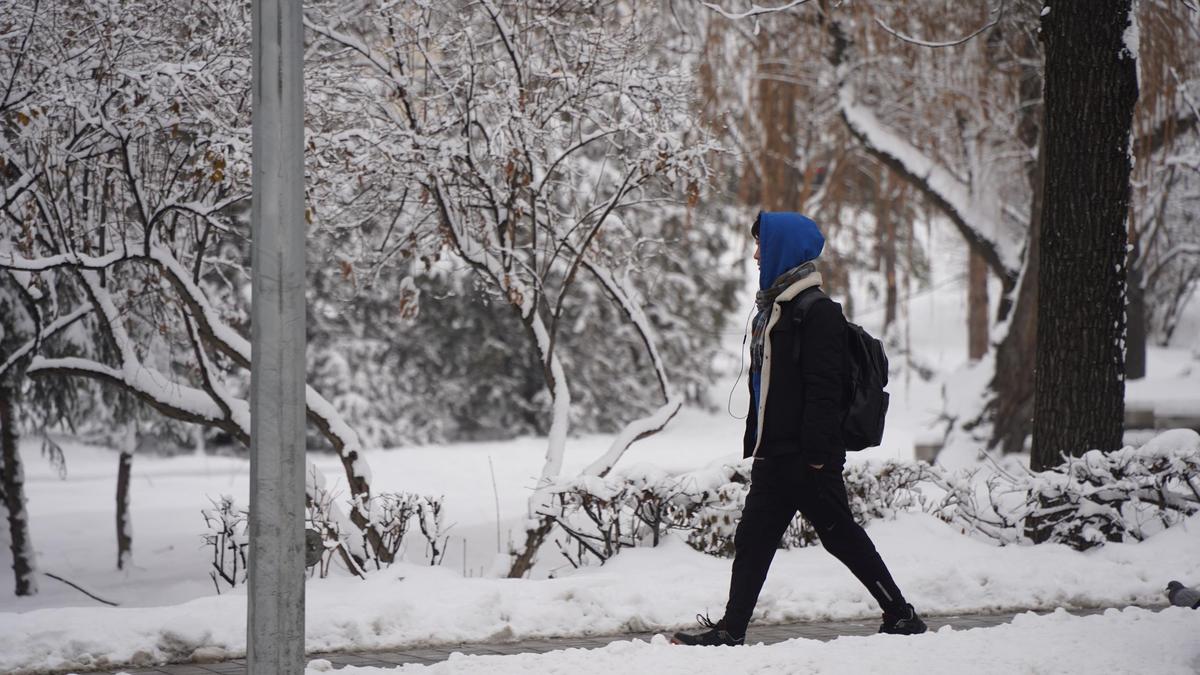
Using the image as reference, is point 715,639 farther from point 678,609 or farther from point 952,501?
point 952,501

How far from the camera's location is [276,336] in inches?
141

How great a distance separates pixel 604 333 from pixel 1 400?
642 inches

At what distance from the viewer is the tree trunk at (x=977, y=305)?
25277mm

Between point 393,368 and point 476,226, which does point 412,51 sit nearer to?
point 476,226

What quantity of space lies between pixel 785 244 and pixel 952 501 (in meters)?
3.36

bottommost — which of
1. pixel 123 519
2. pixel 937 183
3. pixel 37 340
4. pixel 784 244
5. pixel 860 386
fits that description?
pixel 123 519

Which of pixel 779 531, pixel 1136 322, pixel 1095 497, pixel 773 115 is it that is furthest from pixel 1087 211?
pixel 1136 322

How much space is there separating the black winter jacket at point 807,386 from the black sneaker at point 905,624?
0.81 m

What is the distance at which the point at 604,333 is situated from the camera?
2548 cm

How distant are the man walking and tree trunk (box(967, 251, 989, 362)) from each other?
19.6 m

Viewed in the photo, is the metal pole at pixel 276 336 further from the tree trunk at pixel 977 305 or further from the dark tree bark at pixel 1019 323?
the tree trunk at pixel 977 305

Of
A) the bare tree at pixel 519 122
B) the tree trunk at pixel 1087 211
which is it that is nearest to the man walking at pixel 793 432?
the bare tree at pixel 519 122

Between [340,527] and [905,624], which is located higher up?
[340,527]

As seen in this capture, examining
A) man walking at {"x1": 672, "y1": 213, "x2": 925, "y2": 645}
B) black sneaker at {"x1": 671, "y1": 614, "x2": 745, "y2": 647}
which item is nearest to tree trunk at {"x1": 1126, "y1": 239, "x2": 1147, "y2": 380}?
man walking at {"x1": 672, "y1": 213, "x2": 925, "y2": 645}
